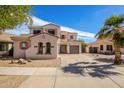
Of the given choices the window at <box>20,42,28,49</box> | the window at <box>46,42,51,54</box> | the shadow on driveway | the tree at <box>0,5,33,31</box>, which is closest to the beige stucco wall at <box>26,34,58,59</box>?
the window at <box>46,42,51,54</box>

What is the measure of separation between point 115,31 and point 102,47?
79.8 feet

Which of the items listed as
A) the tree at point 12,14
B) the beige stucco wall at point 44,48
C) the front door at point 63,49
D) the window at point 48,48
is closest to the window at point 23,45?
the beige stucco wall at point 44,48

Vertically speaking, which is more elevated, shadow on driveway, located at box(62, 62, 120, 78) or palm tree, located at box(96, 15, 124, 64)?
palm tree, located at box(96, 15, 124, 64)

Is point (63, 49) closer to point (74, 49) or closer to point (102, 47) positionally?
point (74, 49)

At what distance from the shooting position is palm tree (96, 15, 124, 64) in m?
17.8

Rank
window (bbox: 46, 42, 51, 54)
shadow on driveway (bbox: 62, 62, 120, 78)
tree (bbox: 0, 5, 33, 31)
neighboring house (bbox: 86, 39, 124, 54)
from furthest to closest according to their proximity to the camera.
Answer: neighboring house (bbox: 86, 39, 124, 54), window (bbox: 46, 42, 51, 54), tree (bbox: 0, 5, 33, 31), shadow on driveway (bbox: 62, 62, 120, 78)

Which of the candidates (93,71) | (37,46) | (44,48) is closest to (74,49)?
(44,48)

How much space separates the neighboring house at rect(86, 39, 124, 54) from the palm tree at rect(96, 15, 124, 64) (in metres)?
20.7

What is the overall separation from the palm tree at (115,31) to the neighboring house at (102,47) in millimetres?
20741

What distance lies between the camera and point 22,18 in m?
15.3

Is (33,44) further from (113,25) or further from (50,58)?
(113,25)

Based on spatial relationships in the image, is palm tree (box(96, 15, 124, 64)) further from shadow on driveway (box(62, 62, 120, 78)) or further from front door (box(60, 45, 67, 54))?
front door (box(60, 45, 67, 54))

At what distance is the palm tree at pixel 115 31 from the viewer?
17.8 metres
